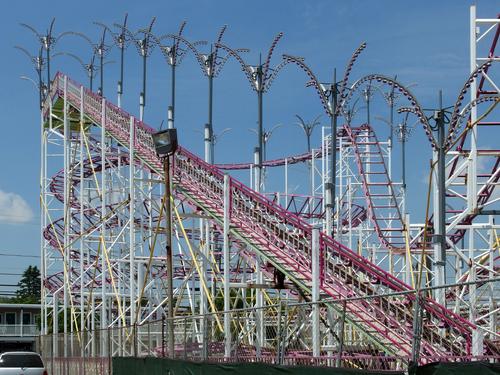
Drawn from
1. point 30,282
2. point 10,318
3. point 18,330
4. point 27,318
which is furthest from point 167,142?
point 30,282

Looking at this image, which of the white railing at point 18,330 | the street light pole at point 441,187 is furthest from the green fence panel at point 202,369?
the white railing at point 18,330

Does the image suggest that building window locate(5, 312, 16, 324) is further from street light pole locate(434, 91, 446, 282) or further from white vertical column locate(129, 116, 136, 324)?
street light pole locate(434, 91, 446, 282)

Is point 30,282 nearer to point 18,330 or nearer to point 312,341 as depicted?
point 18,330

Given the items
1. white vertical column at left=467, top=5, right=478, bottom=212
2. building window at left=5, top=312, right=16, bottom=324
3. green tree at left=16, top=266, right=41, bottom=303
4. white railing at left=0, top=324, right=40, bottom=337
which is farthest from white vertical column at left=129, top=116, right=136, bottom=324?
green tree at left=16, top=266, right=41, bottom=303

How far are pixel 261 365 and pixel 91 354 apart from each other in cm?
1631

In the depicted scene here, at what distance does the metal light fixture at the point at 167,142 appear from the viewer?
70.2 feet

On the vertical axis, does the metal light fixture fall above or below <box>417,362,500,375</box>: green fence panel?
above

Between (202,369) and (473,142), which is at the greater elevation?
(473,142)

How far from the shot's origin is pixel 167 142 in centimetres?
2150

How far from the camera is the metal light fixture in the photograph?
2139 centimetres

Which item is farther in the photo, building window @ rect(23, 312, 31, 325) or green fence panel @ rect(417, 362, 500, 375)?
building window @ rect(23, 312, 31, 325)

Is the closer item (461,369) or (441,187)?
(461,369)

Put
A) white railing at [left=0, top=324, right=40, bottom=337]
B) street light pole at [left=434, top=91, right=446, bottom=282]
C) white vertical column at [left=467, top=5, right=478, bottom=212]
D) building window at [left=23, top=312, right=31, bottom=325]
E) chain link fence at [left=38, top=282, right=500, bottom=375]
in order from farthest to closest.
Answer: building window at [left=23, top=312, right=31, bottom=325] < white railing at [left=0, top=324, right=40, bottom=337] < white vertical column at [left=467, top=5, right=478, bottom=212] < street light pole at [left=434, top=91, right=446, bottom=282] < chain link fence at [left=38, top=282, right=500, bottom=375]

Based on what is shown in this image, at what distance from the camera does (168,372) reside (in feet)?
56.7
